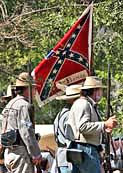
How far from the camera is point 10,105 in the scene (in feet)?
27.8

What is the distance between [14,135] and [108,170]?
1.61m

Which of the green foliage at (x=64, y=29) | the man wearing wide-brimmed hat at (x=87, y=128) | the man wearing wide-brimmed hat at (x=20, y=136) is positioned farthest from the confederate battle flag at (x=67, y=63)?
the man wearing wide-brimmed hat at (x=87, y=128)

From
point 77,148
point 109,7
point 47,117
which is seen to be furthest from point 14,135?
point 47,117

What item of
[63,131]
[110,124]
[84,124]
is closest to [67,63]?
[63,131]

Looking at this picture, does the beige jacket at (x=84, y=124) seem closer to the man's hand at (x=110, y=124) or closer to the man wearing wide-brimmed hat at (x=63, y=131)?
the man's hand at (x=110, y=124)

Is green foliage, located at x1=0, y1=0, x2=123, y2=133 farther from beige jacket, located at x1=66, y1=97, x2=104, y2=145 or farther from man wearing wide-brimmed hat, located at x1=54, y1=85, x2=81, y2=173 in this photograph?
beige jacket, located at x1=66, y1=97, x2=104, y2=145

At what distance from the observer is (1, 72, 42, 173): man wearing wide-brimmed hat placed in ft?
27.3

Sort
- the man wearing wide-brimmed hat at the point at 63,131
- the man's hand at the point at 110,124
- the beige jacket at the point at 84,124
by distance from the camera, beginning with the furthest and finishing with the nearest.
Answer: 1. the man wearing wide-brimmed hat at the point at 63,131
2. the beige jacket at the point at 84,124
3. the man's hand at the point at 110,124

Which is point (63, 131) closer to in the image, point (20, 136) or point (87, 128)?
point (20, 136)

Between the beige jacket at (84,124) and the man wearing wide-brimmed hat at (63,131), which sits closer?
the beige jacket at (84,124)

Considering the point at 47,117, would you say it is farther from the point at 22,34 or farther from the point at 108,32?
the point at 22,34

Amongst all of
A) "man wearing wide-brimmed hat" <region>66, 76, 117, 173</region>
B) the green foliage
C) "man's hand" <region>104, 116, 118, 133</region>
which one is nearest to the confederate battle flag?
the green foliage

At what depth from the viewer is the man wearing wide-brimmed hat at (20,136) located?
832 cm

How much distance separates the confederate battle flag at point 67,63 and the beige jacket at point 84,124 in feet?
5.99
